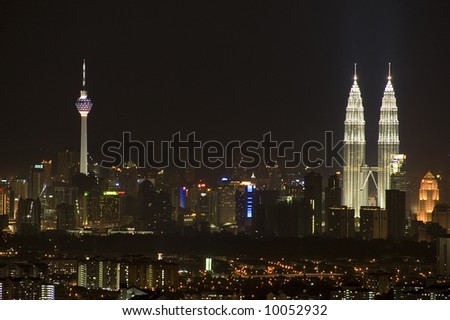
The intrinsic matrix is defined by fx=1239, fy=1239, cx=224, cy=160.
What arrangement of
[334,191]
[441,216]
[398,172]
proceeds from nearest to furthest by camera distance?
[398,172] → [441,216] → [334,191]

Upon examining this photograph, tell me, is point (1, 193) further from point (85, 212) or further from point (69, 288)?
point (69, 288)

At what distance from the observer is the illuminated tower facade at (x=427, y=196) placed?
45.9ft

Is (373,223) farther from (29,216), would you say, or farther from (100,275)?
(100,275)

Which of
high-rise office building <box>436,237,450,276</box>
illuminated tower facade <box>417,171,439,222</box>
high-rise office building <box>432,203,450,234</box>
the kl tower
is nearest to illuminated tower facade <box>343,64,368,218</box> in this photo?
illuminated tower facade <box>417,171,439,222</box>

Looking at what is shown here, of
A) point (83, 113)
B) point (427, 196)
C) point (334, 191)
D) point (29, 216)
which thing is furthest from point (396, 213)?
point (29, 216)

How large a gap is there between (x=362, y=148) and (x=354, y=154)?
0.19 meters

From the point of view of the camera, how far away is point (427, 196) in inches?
567

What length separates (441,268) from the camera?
1085 cm

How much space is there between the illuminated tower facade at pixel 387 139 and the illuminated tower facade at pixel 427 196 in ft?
1.40

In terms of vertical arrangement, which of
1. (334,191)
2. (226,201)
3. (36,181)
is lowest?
(226,201)

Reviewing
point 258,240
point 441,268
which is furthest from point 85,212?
point 441,268

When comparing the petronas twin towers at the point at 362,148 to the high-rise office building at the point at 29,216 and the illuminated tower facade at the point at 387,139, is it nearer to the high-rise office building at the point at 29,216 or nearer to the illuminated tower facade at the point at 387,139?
the illuminated tower facade at the point at 387,139

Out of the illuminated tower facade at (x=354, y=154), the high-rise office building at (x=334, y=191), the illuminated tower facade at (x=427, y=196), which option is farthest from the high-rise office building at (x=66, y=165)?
the illuminated tower facade at (x=427, y=196)

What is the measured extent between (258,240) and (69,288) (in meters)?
5.97
